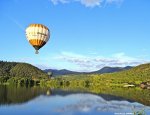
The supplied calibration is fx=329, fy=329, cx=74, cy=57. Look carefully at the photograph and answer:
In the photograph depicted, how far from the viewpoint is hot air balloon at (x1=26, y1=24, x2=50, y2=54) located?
111 feet

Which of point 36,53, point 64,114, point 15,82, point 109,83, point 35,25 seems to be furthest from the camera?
point 109,83

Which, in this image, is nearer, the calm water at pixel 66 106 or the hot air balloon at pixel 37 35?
the hot air balloon at pixel 37 35

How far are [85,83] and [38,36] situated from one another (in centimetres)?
14620

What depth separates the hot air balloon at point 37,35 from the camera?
33906 millimetres

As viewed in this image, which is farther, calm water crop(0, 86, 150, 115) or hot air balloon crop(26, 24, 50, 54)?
calm water crop(0, 86, 150, 115)

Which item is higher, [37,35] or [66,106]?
[37,35]

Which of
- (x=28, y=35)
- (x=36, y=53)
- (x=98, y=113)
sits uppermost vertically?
(x=28, y=35)

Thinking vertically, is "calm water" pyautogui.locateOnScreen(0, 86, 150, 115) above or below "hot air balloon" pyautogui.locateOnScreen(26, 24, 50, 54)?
below

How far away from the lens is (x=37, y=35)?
34156 millimetres

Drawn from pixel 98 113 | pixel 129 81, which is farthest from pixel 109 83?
pixel 98 113

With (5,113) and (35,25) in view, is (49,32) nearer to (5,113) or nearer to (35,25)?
(35,25)

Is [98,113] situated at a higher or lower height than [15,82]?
lower

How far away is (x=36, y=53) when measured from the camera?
1270 inches

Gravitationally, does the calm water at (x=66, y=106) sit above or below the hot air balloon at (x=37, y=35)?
below
